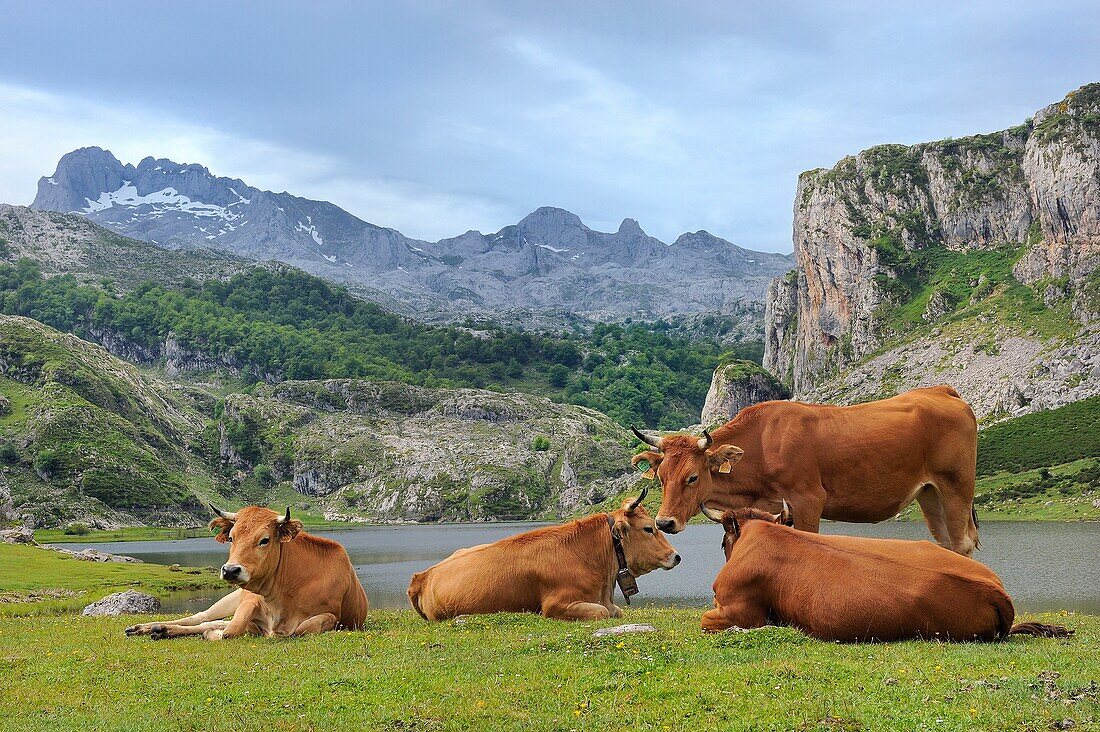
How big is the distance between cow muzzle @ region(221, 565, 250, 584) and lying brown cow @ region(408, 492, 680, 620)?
4.13 metres

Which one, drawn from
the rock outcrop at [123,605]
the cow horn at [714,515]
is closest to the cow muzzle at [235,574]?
the cow horn at [714,515]

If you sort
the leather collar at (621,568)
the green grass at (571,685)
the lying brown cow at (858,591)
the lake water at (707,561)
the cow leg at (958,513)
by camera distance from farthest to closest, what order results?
the lake water at (707,561) → the leather collar at (621,568) → the cow leg at (958,513) → the lying brown cow at (858,591) → the green grass at (571,685)

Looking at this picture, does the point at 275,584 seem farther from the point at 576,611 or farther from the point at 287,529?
the point at 576,611

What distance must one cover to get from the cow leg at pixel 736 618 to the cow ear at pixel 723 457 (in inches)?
94.0

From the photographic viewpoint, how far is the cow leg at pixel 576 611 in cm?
1512

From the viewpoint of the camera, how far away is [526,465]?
19775cm

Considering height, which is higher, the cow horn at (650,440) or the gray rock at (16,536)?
the cow horn at (650,440)

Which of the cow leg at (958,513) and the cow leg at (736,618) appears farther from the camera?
the cow leg at (958,513)

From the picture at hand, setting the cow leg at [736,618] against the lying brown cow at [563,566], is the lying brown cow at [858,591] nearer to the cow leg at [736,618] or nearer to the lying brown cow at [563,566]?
the cow leg at [736,618]

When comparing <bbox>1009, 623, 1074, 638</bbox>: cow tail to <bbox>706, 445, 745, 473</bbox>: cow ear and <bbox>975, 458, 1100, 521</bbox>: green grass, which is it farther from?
<bbox>975, 458, 1100, 521</bbox>: green grass

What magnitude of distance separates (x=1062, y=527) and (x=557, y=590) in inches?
3510

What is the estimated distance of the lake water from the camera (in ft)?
131

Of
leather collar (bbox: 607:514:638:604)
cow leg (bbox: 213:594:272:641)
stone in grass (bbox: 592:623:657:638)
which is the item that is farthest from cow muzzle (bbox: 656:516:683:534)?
cow leg (bbox: 213:594:272:641)

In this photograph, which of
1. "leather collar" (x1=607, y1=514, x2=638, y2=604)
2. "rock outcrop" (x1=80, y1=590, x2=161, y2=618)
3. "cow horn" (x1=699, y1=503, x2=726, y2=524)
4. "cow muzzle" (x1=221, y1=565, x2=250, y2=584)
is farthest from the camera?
"rock outcrop" (x1=80, y1=590, x2=161, y2=618)
